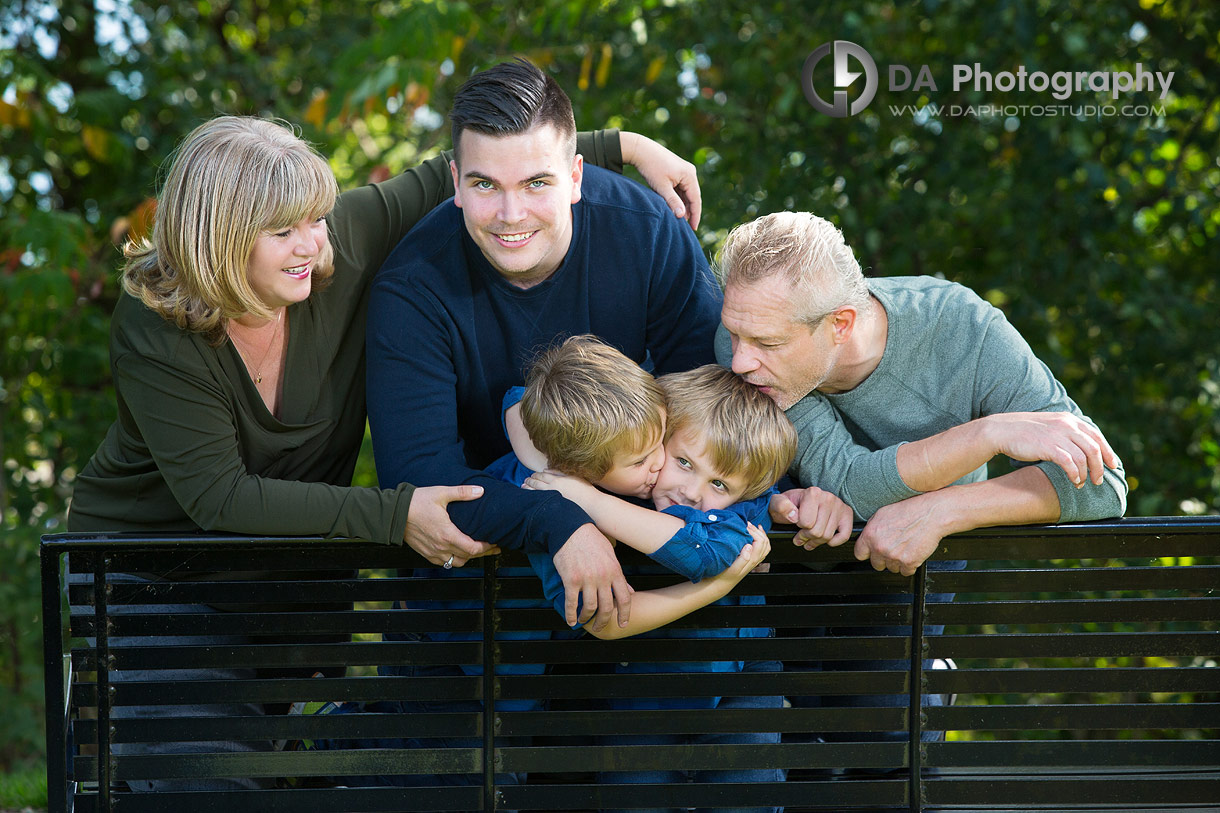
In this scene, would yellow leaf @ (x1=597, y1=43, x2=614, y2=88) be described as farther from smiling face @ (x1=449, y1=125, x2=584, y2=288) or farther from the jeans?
the jeans

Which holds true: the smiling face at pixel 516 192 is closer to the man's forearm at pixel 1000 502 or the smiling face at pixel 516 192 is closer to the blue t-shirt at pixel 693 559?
the blue t-shirt at pixel 693 559

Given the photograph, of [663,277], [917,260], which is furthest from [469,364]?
[917,260]

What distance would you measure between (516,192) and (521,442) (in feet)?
1.74

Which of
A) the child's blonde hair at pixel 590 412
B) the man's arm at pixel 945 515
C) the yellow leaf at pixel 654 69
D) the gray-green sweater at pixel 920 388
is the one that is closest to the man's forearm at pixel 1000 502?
the man's arm at pixel 945 515

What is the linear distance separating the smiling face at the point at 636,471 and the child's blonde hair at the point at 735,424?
0.05m

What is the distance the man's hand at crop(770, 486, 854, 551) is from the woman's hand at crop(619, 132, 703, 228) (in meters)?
1.00

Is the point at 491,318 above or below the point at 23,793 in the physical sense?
above

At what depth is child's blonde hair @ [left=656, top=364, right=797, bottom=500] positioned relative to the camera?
85.0 inches

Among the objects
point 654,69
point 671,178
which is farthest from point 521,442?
point 654,69

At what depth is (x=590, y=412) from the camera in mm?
2123

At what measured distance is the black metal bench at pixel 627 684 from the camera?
6.53ft

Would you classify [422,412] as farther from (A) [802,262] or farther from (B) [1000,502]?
(B) [1000,502]

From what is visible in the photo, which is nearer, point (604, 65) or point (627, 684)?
point (627, 684)

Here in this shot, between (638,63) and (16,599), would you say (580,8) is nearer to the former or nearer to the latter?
(638,63)
